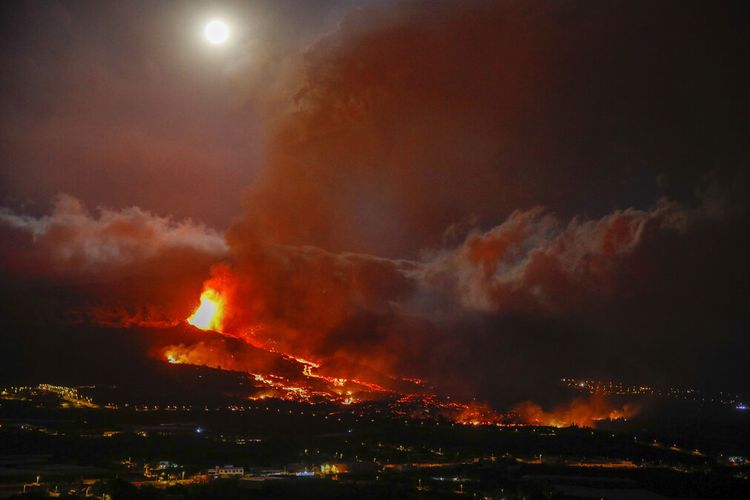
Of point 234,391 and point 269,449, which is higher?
point 234,391

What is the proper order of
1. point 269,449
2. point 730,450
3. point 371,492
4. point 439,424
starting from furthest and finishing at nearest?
point 439,424, point 730,450, point 269,449, point 371,492

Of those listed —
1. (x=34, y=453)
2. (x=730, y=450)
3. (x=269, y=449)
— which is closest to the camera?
(x=34, y=453)

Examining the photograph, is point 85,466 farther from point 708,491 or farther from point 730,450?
point 730,450

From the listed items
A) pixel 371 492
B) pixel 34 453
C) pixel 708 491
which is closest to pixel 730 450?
pixel 708 491

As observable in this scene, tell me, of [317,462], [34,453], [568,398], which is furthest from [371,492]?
[568,398]

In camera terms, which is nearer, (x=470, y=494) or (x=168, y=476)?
(x=470, y=494)

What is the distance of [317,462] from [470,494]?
1415cm

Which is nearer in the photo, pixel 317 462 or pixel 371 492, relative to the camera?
pixel 371 492

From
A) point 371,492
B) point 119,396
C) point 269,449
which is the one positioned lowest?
point 371,492

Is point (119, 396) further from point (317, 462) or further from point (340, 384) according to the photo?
point (317, 462)

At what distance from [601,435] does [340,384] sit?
30.3m

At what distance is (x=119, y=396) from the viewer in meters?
85.2

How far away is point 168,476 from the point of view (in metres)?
53.8

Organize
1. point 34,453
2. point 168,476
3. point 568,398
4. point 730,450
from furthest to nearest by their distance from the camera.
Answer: point 568,398, point 730,450, point 34,453, point 168,476
